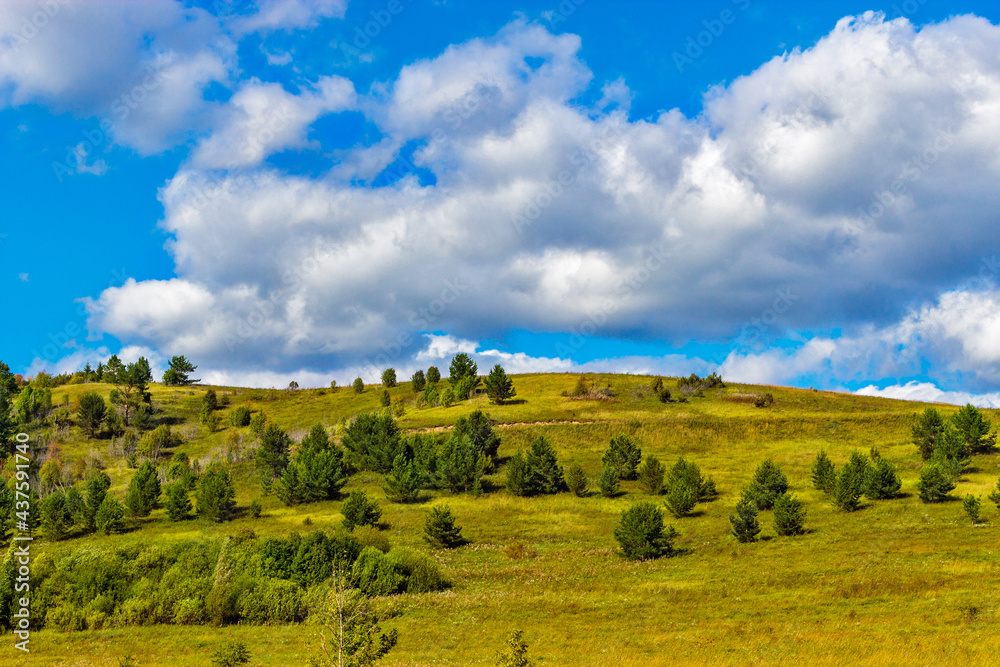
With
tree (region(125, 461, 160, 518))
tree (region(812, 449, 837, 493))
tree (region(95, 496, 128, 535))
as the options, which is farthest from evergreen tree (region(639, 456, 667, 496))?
tree (region(95, 496, 128, 535))

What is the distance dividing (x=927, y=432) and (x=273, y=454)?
6694cm

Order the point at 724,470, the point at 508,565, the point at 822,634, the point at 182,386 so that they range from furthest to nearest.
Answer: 1. the point at 182,386
2. the point at 724,470
3. the point at 508,565
4. the point at 822,634

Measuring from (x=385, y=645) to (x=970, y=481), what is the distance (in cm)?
5307

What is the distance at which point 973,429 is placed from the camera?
2271 inches

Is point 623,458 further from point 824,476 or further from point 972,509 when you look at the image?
point 972,509

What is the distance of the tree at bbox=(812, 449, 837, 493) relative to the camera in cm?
5006

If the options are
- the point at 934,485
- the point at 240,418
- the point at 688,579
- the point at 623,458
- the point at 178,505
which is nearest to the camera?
the point at 688,579

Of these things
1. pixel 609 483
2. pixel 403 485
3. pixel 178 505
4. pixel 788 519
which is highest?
pixel 403 485

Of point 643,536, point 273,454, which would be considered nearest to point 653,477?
point 643,536

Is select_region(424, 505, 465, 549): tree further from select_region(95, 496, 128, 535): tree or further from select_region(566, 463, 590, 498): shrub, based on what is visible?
select_region(95, 496, 128, 535): tree

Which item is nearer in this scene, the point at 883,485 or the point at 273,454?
the point at 883,485

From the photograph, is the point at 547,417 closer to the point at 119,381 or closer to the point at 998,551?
the point at 998,551

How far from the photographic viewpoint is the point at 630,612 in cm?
2700

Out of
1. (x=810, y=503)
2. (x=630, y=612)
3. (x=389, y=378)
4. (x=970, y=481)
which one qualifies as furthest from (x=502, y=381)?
(x=630, y=612)
